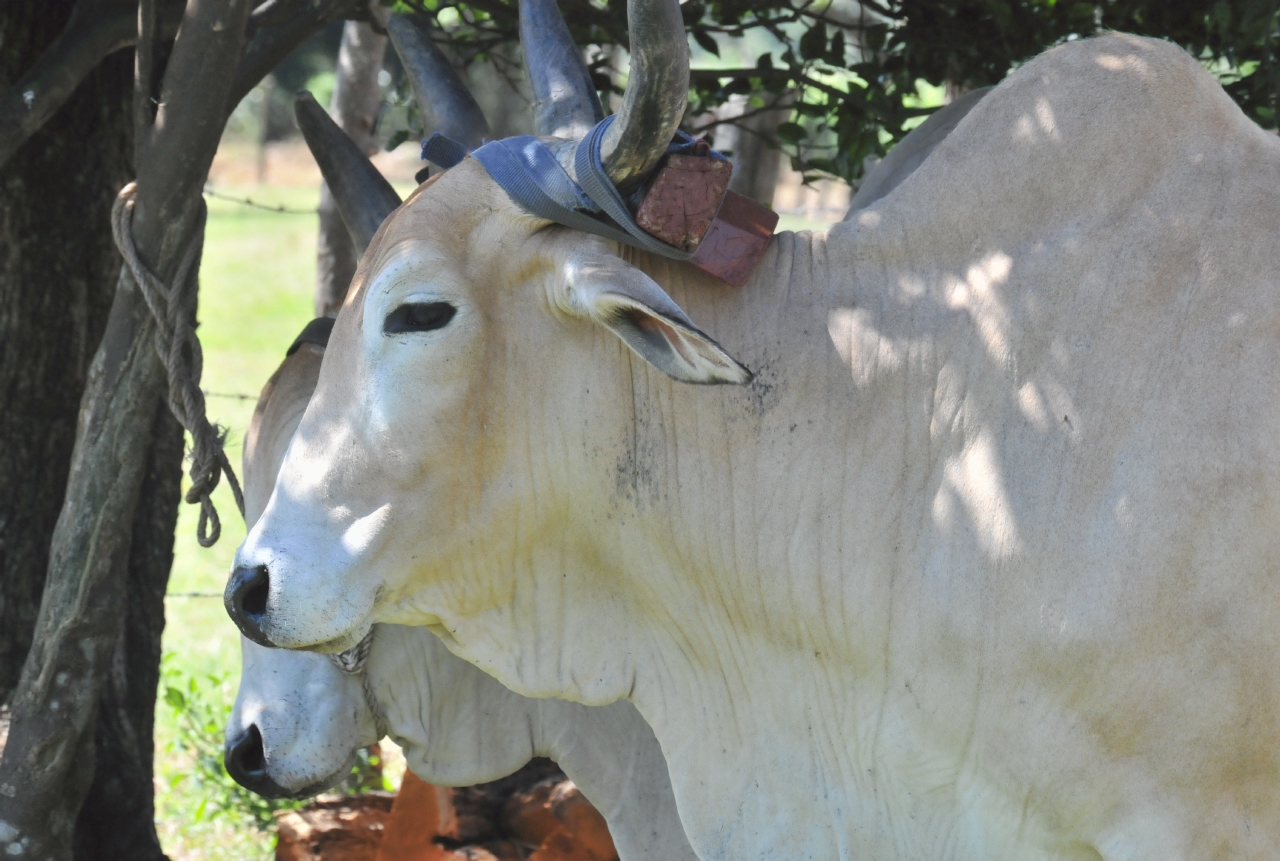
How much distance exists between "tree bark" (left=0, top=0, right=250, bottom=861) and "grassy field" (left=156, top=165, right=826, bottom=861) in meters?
0.67

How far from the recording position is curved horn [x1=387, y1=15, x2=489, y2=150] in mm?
3176

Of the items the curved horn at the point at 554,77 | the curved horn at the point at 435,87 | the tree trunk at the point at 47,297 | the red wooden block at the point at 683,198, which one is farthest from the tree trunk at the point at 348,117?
the red wooden block at the point at 683,198

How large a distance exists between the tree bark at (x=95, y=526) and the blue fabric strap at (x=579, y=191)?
770mm

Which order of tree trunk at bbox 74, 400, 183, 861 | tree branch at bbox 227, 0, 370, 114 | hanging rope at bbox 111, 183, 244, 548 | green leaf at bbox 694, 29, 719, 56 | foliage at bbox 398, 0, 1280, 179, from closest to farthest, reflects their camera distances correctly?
1. hanging rope at bbox 111, 183, 244, 548
2. tree branch at bbox 227, 0, 370, 114
3. tree trunk at bbox 74, 400, 183, 861
4. foliage at bbox 398, 0, 1280, 179
5. green leaf at bbox 694, 29, 719, 56

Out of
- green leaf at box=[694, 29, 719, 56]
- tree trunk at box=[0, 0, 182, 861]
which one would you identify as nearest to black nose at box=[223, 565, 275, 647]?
tree trunk at box=[0, 0, 182, 861]

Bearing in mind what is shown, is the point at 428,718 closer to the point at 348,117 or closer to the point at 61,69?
the point at 61,69

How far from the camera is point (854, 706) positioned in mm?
2561

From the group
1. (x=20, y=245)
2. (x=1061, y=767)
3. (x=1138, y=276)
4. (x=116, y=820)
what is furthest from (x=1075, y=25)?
(x=116, y=820)

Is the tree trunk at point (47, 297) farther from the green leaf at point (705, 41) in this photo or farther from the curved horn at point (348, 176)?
the green leaf at point (705, 41)

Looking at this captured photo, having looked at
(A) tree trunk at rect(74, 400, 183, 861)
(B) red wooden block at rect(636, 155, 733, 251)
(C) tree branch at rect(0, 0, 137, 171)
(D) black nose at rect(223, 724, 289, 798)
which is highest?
(C) tree branch at rect(0, 0, 137, 171)

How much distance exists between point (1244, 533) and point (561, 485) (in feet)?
3.59

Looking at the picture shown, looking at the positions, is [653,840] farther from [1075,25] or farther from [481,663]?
[1075,25]

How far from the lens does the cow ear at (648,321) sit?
2174 millimetres

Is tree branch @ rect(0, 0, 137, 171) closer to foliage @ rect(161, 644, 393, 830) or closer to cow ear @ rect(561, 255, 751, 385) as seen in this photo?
cow ear @ rect(561, 255, 751, 385)
